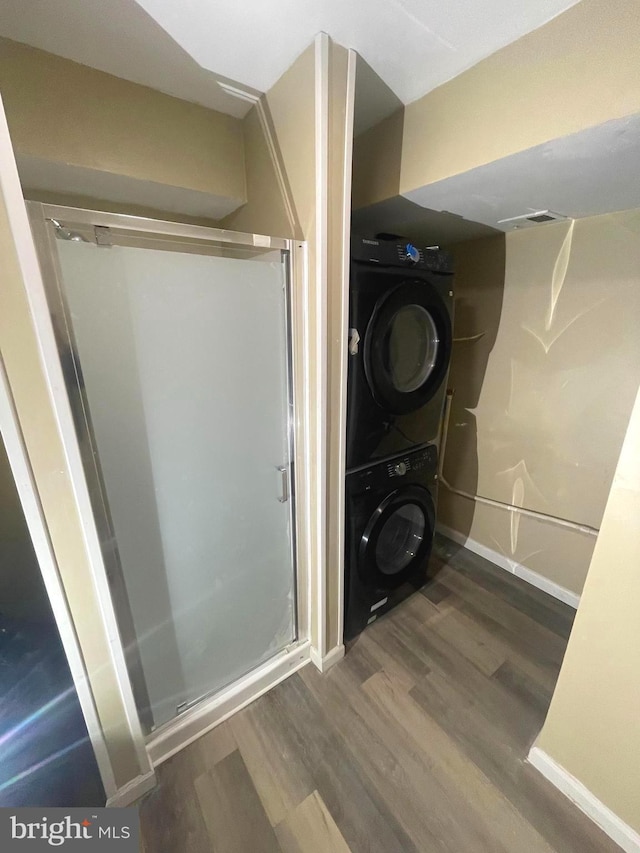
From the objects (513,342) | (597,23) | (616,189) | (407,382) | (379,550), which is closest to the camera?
(597,23)

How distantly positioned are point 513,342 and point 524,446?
24.2 inches

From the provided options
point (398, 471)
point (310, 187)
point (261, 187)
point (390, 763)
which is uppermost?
point (261, 187)

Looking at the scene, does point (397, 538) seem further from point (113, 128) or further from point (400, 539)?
point (113, 128)

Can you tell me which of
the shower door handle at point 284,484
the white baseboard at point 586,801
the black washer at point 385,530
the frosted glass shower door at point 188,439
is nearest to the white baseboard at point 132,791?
the frosted glass shower door at point 188,439

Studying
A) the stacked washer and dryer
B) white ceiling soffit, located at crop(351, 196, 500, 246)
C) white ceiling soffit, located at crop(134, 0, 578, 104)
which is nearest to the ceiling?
white ceiling soffit, located at crop(134, 0, 578, 104)

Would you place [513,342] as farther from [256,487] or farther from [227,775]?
[227,775]

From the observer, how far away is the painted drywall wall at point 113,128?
1.05 meters

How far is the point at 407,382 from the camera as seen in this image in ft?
5.12

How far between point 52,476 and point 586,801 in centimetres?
191

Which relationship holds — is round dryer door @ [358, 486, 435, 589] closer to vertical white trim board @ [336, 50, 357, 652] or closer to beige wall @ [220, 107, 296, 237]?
vertical white trim board @ [336, 50, 357, 652]

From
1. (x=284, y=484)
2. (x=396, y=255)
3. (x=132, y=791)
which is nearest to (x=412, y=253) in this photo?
(x=396, y=255)

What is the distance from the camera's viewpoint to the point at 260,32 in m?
0.97

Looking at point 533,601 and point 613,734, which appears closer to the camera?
point 613,734

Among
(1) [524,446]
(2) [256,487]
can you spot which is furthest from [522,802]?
(1) [524,446]
